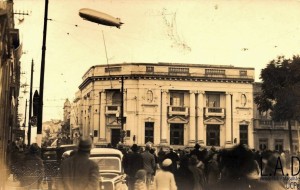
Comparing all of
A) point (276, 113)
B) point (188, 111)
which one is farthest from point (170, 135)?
point (276, 113)

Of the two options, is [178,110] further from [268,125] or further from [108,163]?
[108,163]

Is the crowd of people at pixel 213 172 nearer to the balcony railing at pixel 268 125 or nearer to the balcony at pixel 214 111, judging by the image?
the balcony at pixel 214 111

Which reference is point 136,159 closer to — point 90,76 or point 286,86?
point 286,86

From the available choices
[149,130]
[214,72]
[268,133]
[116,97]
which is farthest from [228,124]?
[116,97]

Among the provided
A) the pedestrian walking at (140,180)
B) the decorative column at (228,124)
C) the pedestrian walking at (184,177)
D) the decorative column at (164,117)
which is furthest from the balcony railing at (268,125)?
the pedestrian walking at (184,177)

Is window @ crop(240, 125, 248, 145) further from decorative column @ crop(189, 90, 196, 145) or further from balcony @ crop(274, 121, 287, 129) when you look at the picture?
decorative column @ crop(189, 90, 196, 145)
